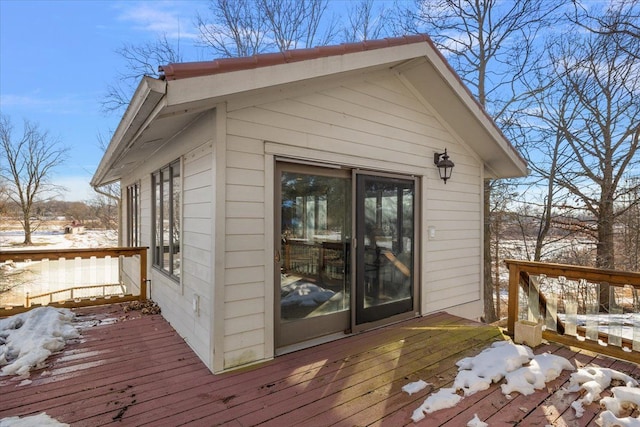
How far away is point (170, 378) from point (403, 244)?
2994 mm

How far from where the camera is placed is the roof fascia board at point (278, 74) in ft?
7.48

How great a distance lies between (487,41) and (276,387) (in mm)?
10219

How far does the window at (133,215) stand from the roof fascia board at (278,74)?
486 cm

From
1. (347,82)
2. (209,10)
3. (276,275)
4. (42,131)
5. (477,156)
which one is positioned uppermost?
(209,10)

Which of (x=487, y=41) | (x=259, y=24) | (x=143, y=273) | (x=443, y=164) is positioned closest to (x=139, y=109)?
(x=143, y=273)

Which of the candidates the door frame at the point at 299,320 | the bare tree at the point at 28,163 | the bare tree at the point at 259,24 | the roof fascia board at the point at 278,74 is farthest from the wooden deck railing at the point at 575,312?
the bare tree at the point at 28,163

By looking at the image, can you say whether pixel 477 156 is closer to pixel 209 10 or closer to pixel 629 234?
pixel 629 234

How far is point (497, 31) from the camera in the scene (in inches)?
345

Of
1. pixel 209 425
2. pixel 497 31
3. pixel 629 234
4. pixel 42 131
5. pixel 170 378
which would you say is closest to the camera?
pixel 209 425

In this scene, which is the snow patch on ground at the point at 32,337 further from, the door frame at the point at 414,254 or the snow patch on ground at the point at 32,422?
the door frame at the point at 414,254

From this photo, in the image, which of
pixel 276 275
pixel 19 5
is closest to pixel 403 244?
pixel 276 275

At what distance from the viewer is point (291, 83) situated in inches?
116

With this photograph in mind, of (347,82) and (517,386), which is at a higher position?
(347,82)

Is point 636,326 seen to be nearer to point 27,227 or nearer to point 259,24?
point 259,24
